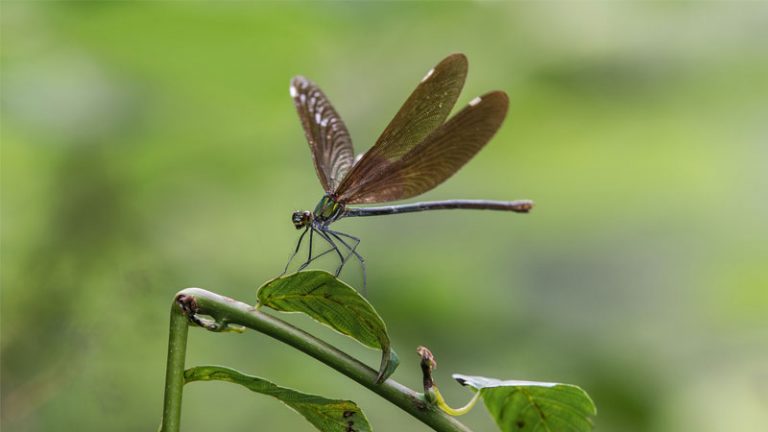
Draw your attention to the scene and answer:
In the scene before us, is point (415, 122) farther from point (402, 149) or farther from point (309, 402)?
point (309, 402)

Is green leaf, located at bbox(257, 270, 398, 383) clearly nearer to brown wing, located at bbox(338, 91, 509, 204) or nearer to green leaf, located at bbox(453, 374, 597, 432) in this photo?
green leaf, located at bbox(453, 374, 597, 432)

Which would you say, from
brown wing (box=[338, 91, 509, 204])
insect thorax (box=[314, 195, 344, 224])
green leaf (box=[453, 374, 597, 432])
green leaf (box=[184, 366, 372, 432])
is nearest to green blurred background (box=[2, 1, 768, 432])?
insect thorax (box=[314, 195, 344, 224])

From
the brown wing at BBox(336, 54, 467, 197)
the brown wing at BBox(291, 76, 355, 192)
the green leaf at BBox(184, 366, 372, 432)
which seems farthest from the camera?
the brown wing at BBox(291, 76, 355, 192)

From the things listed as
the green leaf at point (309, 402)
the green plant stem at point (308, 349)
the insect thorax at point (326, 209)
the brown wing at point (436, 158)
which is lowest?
the green leaf at point (309, 402)

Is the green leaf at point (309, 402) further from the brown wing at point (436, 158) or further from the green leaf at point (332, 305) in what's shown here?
the brown wing at point (436, 158)

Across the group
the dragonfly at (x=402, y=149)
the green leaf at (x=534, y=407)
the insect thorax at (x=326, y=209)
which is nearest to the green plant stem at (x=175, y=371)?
the green leaf at (x=534, y=407)

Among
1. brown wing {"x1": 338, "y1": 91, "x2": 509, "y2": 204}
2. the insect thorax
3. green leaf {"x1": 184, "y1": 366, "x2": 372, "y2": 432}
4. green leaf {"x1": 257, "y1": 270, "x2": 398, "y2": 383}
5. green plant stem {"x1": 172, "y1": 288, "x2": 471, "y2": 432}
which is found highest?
brown wing {"x1": 338, "y1": 91, "x2": 509, "y2": 204}

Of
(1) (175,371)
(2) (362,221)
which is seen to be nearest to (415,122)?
(1) (175,371)
